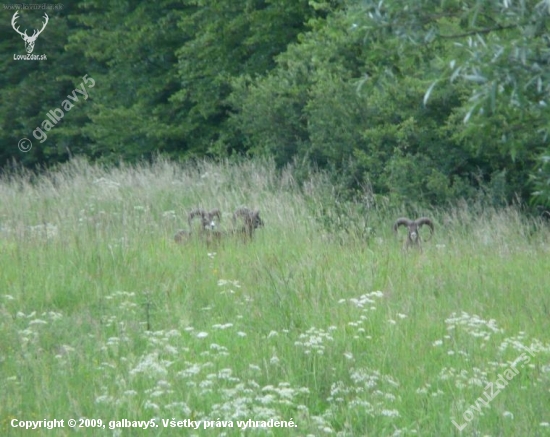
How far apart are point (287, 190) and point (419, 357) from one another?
27.4 ft

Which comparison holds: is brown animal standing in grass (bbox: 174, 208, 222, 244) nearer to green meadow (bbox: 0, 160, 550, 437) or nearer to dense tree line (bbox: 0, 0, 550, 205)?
green meadow (bbox: 0, 160, 550, 437)

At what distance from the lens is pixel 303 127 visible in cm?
1773

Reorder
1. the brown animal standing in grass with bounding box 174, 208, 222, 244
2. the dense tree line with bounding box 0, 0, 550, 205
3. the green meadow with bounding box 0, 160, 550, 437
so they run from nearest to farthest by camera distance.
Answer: the dense tree line with bounding box 0, 0, 550, 205, the green meadow with bounding box 0, 160, 550, 437, the brown animal standing in grass with bounding box 174, 208, 222, 244

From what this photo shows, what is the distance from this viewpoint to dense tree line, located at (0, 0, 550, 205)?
5355 mm

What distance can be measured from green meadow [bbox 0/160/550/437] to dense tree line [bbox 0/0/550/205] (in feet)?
4.00

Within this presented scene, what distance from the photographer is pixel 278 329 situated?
7.32 metres

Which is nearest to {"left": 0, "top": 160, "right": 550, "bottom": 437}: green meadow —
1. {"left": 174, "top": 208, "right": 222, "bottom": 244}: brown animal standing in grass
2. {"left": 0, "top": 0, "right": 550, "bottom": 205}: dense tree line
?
{"left": 174, "top": 208, "right": 222, "bottom": 244}: brown animal standing in grass

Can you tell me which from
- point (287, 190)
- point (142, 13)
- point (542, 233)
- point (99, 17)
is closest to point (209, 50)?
point (142, 13)

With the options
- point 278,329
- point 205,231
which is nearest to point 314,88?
point 205,231

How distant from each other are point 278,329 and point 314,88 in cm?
975

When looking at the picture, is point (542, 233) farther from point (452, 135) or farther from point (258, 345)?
point (258, 345)

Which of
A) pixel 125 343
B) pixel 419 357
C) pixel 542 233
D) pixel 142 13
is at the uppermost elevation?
pixel 142 13

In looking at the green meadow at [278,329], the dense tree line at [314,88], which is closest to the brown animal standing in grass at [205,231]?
the green meadow at [278,329]

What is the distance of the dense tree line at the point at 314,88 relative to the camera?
536 cm
